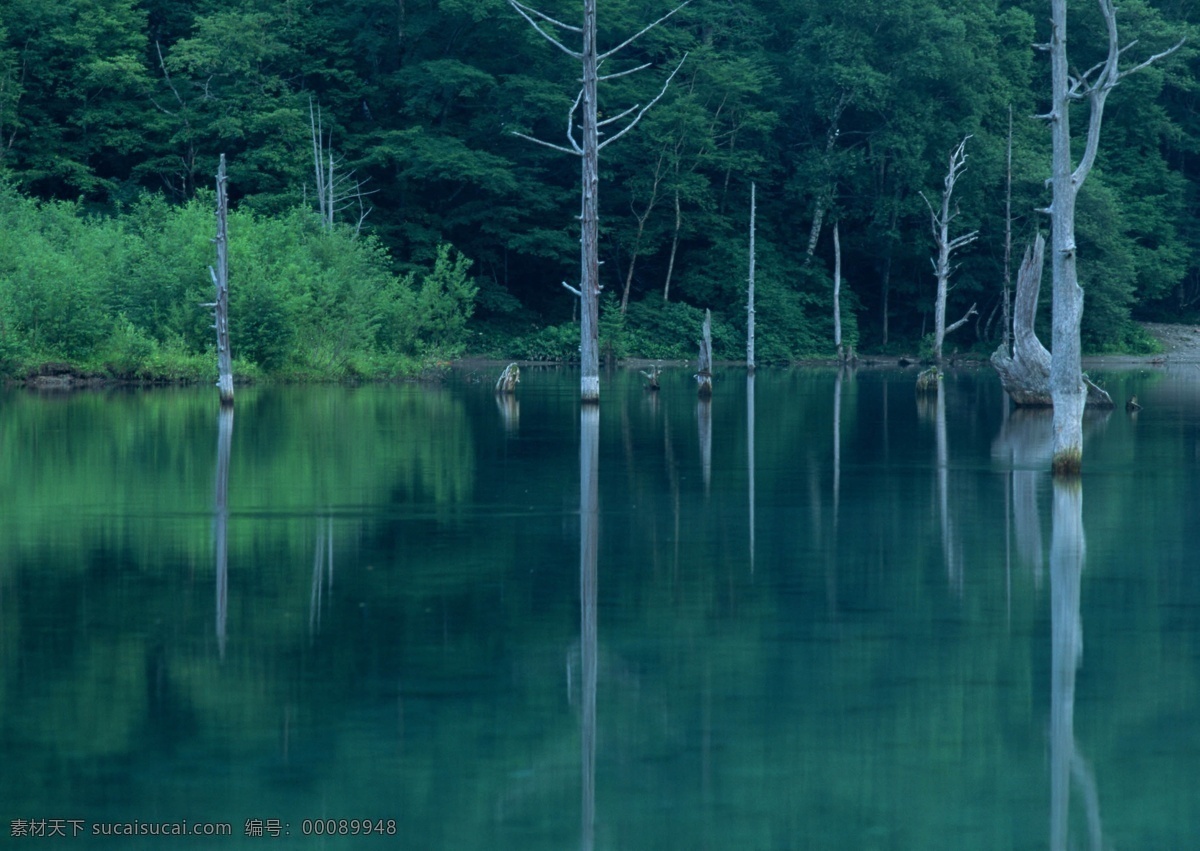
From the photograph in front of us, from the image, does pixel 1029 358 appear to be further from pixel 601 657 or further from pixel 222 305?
pixel 601 657

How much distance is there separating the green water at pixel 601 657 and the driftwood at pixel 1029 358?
1385 centimetres

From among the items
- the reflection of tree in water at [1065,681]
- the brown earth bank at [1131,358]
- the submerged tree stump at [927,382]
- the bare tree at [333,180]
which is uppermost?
the bare tree at [333,180]

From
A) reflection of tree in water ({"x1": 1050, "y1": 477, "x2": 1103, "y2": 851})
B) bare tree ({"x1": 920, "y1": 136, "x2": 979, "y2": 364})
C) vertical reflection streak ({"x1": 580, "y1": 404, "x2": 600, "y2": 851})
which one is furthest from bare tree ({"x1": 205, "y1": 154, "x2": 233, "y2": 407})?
bare tree ({"x1": 920, "y1": 136, "x2": 979, "y2": 364})

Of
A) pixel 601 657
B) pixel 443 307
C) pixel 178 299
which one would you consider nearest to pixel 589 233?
pixel 178 299

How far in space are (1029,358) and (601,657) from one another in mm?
Answer: 25778

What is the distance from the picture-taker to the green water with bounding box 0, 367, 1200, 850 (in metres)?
5.95

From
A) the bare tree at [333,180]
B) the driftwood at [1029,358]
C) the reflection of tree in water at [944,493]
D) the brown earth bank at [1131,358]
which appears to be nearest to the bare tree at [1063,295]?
the reflection of tree in water at [944,493]

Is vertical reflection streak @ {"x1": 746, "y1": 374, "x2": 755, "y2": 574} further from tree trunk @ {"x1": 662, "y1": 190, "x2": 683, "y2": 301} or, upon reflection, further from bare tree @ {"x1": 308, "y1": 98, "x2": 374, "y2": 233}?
bare tree @ {"x1": 308, "y1": 98, "x2": 374, "y2": 233}

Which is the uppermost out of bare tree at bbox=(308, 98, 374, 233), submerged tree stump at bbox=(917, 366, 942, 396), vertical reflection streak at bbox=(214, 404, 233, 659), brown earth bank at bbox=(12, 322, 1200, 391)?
bare tree at bbox=(308, 98, 374, 233)

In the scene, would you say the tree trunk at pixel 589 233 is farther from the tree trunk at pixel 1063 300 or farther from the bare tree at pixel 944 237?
the bare tree at pixel 944 237

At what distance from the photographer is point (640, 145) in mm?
62438

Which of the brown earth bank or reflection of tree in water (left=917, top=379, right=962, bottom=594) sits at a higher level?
the brown earth bank

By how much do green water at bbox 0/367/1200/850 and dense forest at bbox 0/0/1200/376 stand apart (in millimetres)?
39790

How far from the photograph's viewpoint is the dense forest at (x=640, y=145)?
197 feet
